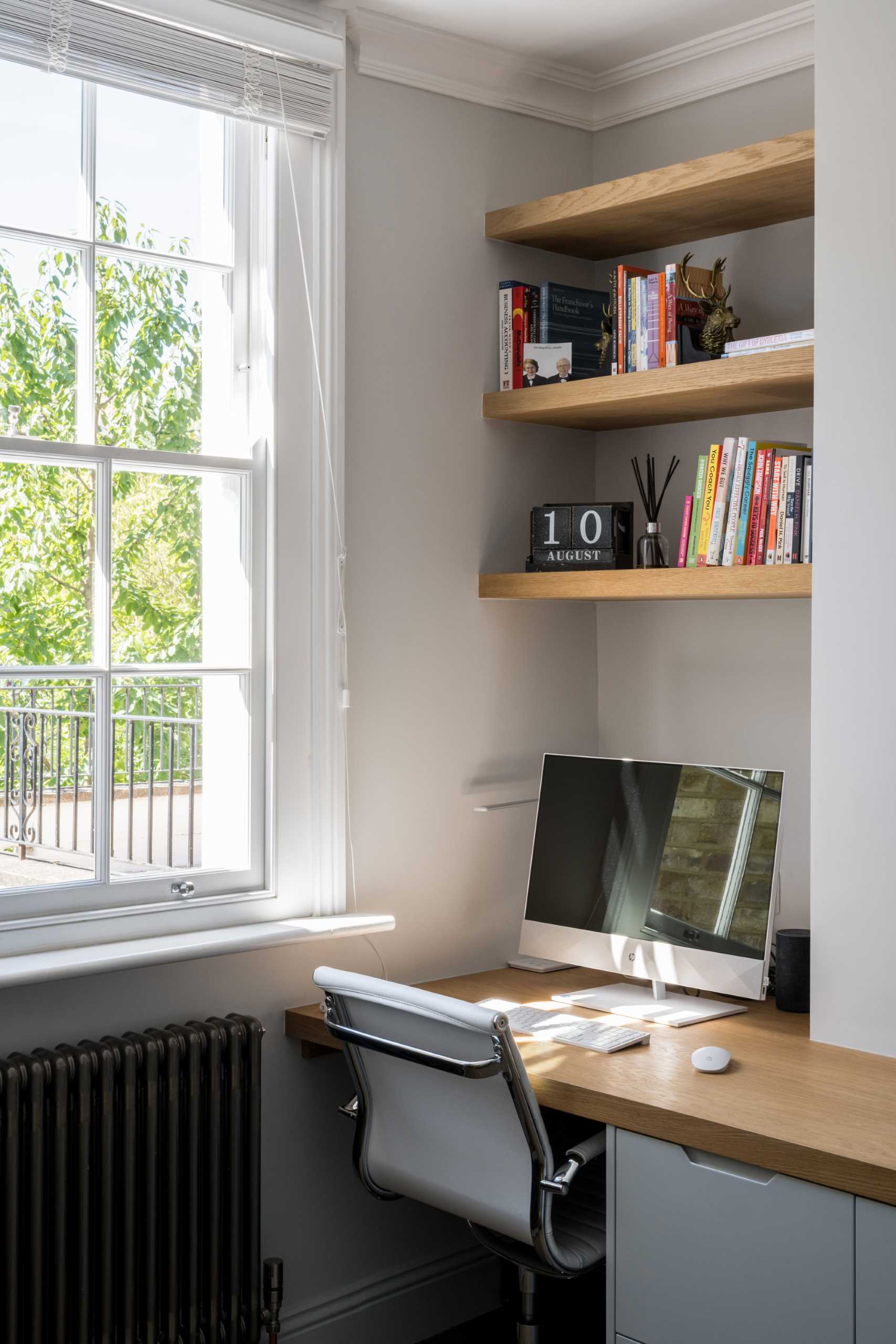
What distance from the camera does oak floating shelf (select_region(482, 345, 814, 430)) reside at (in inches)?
94.3

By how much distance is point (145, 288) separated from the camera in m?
2.41

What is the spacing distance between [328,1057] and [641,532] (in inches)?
55.9

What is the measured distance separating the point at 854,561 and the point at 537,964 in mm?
1182

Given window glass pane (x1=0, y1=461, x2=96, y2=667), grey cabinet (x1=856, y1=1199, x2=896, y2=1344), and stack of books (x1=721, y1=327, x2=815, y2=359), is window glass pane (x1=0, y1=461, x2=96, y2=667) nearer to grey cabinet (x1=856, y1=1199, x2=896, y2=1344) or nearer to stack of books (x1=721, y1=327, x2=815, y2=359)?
stack of books (x1=721, y1=327, x2=815, y2=359)

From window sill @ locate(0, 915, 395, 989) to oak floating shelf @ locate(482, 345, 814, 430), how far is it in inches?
45.4

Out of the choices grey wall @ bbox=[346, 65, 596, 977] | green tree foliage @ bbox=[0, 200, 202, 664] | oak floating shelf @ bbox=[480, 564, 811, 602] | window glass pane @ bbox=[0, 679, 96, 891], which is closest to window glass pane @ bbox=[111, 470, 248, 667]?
green tree foliage @ bbox=[0, 200, 202, 664]

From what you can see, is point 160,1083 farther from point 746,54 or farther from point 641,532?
point 746,54

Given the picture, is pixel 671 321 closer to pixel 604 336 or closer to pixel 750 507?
pixel 604 336

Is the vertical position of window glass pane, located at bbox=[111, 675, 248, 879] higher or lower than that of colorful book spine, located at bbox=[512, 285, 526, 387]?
lower

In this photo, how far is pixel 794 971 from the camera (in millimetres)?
2482

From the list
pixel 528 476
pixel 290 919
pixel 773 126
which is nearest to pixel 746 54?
pixel 773 126

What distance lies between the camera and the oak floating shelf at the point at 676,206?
2396 millimetres

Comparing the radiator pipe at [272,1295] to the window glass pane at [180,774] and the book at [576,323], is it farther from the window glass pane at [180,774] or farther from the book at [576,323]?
the book at [576,323]

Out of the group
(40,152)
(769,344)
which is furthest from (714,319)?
(40,152)
